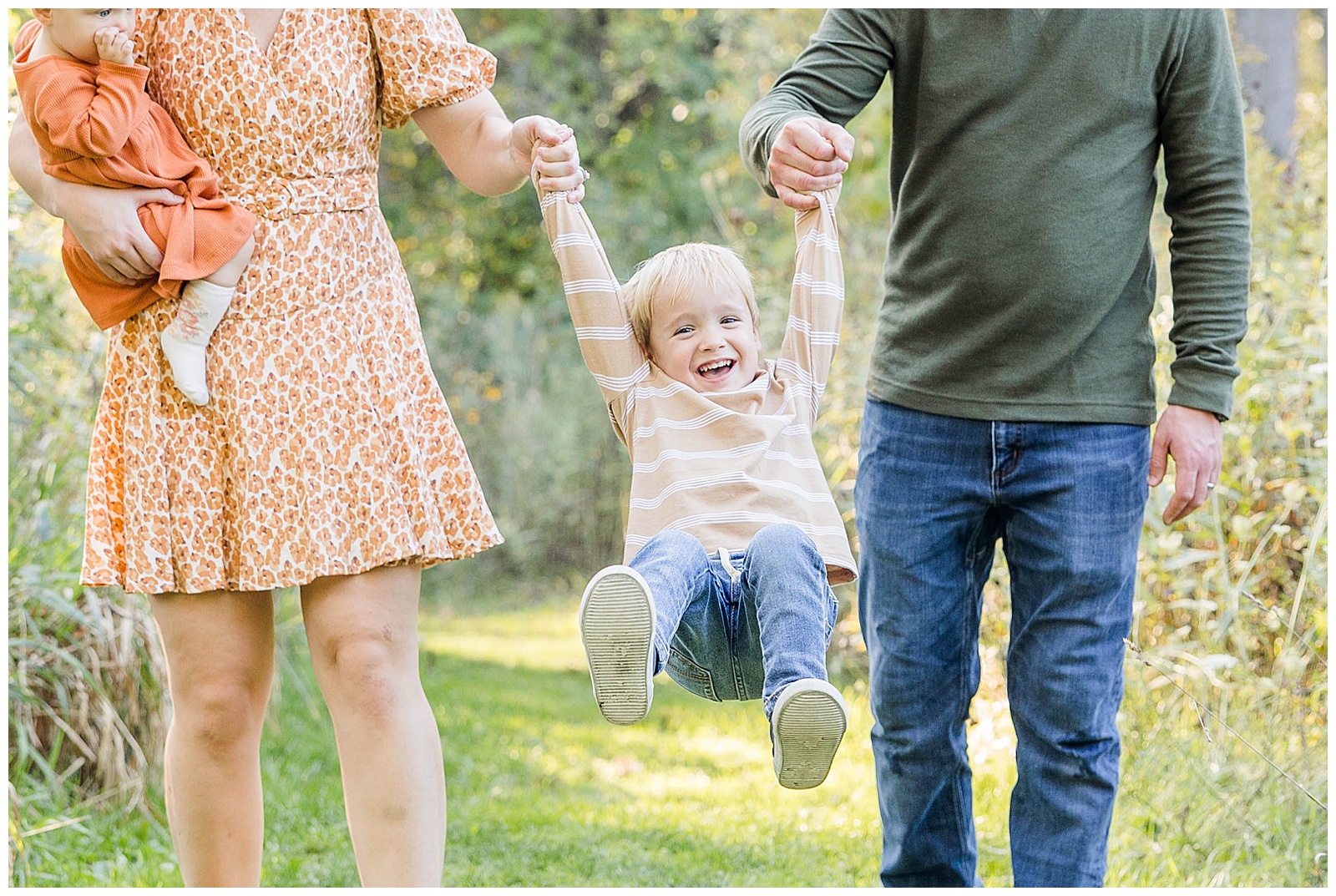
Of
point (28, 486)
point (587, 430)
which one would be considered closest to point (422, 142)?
point (587, 430)

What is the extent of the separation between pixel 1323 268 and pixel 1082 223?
5.28 ft

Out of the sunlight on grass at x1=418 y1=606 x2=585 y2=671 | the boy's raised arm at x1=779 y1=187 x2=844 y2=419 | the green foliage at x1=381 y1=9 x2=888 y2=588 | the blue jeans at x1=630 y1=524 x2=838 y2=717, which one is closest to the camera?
the blue jeans at x1=630 y1=524 x2=838 y2=717

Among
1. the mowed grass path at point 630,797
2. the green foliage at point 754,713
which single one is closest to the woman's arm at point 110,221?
the green foliage at point 754,713

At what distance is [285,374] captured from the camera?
1912 millimetres

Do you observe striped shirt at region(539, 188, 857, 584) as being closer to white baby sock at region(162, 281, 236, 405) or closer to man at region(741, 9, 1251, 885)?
man at region(741, 9, 1251, 885)

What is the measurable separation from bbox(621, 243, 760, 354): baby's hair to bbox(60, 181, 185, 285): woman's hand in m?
0.73

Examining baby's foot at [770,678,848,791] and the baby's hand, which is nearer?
baby's foot at [770,678,848,791]

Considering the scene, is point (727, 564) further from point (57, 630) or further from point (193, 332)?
point (57, 630)

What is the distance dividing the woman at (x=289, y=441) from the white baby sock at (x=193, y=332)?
0.03 meters

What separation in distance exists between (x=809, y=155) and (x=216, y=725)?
1.24 metres

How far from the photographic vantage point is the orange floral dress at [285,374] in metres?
1.89

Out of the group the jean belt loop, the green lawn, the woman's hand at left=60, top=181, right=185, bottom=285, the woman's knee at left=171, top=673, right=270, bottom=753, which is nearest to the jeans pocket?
the jean belt loop

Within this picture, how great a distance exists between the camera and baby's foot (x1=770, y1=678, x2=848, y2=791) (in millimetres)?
1663

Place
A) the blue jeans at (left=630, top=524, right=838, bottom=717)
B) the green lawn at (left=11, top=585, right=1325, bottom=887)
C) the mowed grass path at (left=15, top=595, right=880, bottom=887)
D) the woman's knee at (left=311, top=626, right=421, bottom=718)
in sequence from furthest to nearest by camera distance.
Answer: the mowed grass path at (left=15, top=595, right=880, bottom=887) < the green lawn at (left=11, top=585, right=1325, bottom=887) < the woman's knee at (left=311, top=626, right=421, bottom=718) < the blue jeans at (left=630, top=524, right=838, bottom=717)
